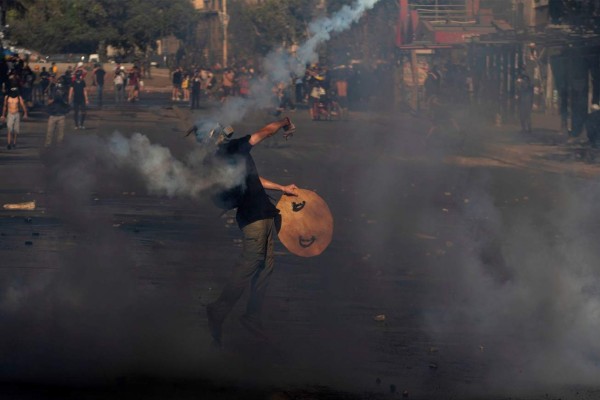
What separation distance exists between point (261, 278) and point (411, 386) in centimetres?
181

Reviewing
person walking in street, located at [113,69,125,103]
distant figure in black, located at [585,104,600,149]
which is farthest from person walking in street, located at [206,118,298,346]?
person walking in street, located at [113,69,125,103]

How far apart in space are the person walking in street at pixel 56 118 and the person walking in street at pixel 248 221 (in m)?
18.9

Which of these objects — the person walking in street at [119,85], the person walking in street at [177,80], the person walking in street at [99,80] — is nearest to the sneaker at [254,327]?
the person walking in street at [99,80]

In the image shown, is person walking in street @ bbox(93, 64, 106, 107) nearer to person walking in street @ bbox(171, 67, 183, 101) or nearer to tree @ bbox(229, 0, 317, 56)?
person walking in street @ bbox(171, 67, 183, 101)

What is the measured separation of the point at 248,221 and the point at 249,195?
0.19 metres

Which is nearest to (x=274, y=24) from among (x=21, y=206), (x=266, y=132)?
(x=21, y=206)

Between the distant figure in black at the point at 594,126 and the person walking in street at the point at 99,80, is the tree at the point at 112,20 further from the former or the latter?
the distant figure in black at the point at 594,126

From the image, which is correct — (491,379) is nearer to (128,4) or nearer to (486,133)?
(486,133)

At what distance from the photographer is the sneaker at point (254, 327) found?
9172 mm

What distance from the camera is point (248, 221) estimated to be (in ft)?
29.9

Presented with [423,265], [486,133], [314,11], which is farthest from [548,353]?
[314,11]

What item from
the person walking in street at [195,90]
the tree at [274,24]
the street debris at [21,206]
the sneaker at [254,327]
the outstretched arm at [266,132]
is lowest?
the street debris at [21,206]

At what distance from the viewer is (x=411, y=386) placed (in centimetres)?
791

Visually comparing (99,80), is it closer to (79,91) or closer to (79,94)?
(79,94)
